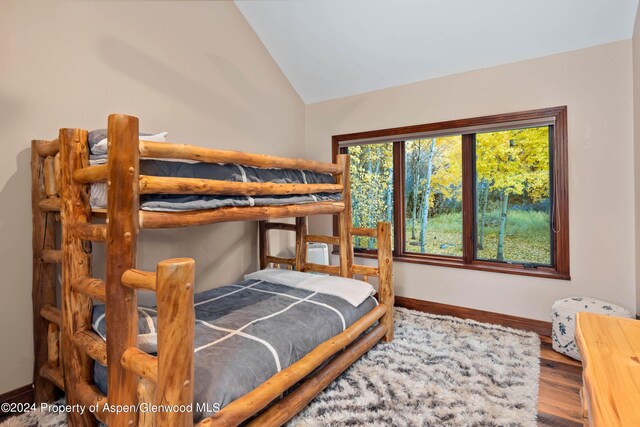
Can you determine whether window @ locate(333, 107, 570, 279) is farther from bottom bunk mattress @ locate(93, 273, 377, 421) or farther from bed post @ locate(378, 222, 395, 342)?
bottom bunk mattress @ locate(93, 273, 377, 421)

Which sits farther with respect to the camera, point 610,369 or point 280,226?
point 280,226

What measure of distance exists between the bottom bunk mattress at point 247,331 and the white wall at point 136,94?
1.74 feet

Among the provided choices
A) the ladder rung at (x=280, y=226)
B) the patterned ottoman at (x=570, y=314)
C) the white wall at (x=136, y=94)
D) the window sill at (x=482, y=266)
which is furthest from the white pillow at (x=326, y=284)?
the patterned ottoman at (x=570, y=314)

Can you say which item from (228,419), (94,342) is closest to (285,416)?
(228,419)

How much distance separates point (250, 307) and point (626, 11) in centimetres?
318

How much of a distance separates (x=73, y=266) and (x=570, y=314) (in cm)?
304

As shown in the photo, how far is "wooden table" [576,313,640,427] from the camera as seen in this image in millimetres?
646

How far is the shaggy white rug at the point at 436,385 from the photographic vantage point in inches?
65.9

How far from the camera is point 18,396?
5.87 feet

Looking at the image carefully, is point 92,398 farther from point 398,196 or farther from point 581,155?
point 581,155

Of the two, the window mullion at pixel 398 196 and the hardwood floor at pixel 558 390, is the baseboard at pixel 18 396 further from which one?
the window mullion at pixel 398 196

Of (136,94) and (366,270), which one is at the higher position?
(136,94)

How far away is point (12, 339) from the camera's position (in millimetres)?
1780

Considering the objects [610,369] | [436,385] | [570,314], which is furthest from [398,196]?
[610,369]
